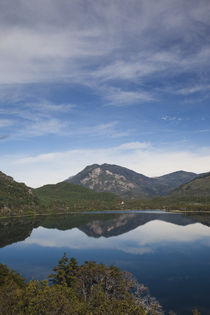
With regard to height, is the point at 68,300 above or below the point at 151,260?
above

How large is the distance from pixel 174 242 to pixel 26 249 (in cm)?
10996

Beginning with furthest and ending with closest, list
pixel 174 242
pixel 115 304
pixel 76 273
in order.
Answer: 1. pixel 174 242
2. pixel 76 273
3. pixel 115 304

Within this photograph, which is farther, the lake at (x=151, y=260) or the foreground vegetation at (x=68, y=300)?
the lake at (x=151, y=260)

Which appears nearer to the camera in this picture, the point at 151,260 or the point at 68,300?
the point at 68,300

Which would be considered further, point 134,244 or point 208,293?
point 134,244

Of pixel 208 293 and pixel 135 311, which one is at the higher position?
pixel 135 311

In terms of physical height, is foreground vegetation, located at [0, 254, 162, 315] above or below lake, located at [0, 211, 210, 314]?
above

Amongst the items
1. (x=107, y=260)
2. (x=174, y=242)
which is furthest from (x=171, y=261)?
(x=174, y=242)

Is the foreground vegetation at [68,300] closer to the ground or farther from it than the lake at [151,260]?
farther from it

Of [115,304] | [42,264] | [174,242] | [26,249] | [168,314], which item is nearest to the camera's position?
[115,304]

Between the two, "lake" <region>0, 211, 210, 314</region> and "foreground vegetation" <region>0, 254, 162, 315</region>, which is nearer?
"foreground vegetation" <region>0, 254, 162, 315</region>

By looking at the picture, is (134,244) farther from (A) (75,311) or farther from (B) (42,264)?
(A) (75,311)

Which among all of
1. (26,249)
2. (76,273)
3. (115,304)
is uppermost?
(115,304)

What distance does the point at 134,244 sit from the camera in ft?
593
